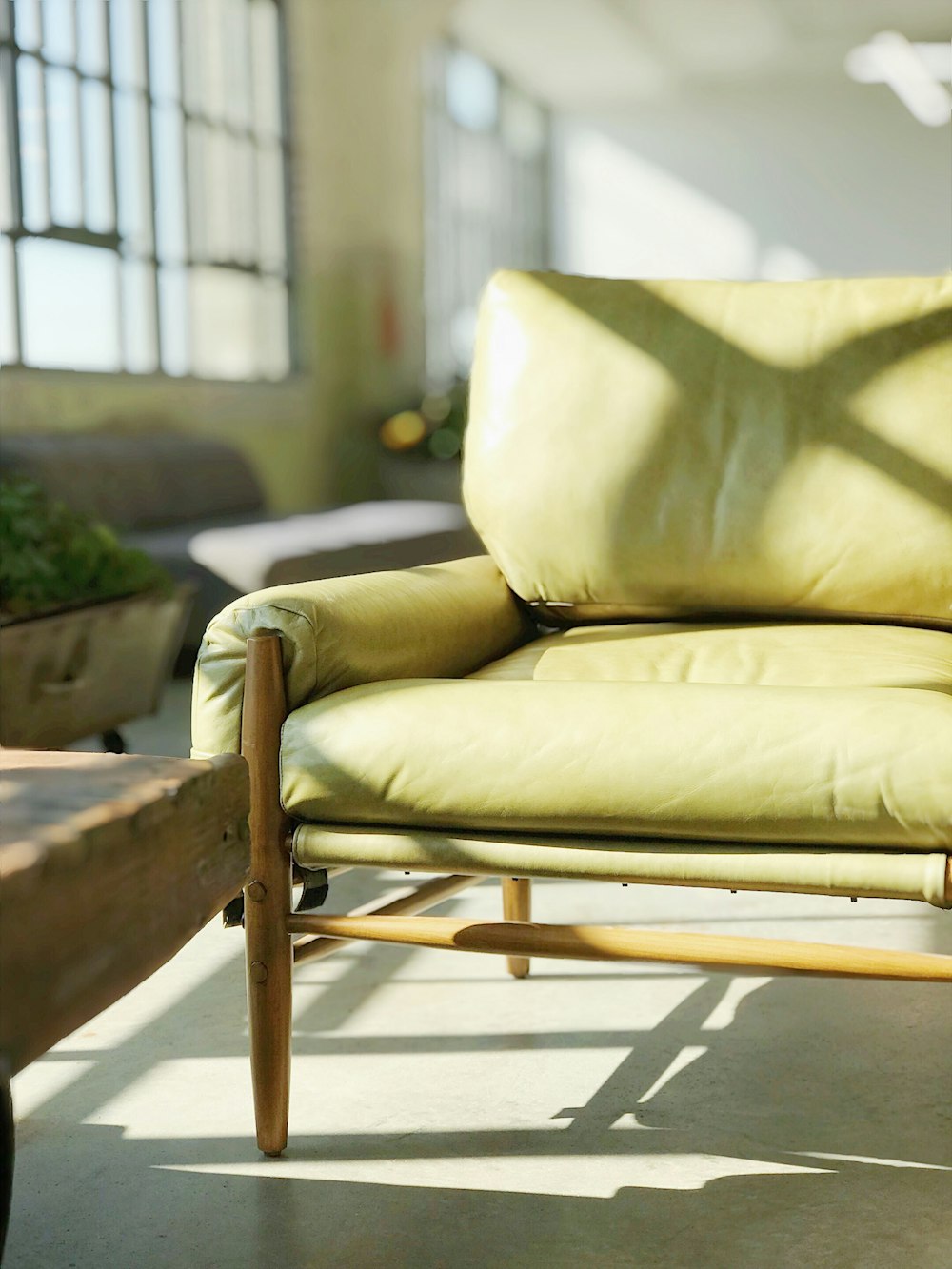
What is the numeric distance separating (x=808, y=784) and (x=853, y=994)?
0.66 m

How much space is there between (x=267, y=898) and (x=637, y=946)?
34 centimetres

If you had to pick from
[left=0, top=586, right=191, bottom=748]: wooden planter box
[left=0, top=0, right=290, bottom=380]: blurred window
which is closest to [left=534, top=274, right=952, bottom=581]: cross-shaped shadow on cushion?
[left=0, top=586, right=191, bottom=748]: wooden planter box

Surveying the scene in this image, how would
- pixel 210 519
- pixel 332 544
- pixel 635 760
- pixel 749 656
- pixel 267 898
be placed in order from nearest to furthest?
1. pixel 635 760
2. pixel 267 898
3. pixel 749 656
4. pixel 332 544
5. pixel 210 519

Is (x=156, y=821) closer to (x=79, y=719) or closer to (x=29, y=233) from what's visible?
(x=79, y=719)

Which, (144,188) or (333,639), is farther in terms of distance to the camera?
(144,188)


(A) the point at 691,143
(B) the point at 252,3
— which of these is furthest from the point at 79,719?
(A) the point at 691,143

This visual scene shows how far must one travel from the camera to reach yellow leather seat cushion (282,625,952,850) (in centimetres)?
113

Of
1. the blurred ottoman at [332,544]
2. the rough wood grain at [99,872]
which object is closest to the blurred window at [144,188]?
the blurred ottoman at [332,544]

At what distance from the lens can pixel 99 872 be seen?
2.64 ft

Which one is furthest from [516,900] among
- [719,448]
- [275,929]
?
[719,448]

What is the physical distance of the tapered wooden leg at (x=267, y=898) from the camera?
127 cm

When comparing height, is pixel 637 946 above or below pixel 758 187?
below

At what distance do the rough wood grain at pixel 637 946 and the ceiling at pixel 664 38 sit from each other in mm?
7383

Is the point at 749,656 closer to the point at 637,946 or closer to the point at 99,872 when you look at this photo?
the point at 637,946
